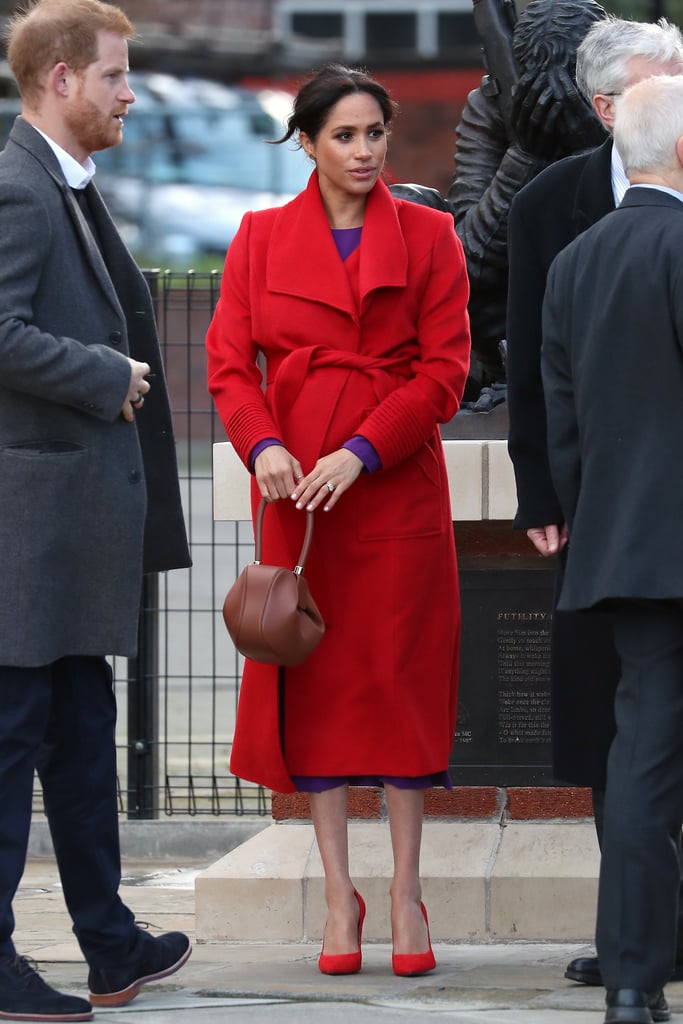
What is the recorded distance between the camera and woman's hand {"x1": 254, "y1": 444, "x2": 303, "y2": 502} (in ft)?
13.4

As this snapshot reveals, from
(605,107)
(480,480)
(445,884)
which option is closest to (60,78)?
(605,107)

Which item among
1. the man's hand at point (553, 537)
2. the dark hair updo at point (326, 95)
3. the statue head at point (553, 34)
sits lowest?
the man's hand at point (553, 537)

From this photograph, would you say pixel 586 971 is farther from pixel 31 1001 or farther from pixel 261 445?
pixel 261 445

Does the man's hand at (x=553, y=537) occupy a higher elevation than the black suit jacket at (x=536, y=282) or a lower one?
lower

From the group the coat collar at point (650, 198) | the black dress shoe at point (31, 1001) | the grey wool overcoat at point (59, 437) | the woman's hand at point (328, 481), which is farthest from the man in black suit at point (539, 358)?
the black dress shoe at point (31, 1001)

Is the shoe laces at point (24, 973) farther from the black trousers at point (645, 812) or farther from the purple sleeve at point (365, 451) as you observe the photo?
the purple sleeve at point (365, 451)

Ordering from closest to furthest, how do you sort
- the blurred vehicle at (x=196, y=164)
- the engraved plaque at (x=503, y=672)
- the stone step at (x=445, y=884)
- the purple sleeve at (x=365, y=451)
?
the purple sleeve at (x=365, y=451), the stone step at (x=445, y=884), the engraved plaque at (x=503, y=672), the blurred vehicle at (x=196, y=164)

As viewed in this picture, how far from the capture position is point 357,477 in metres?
4.14

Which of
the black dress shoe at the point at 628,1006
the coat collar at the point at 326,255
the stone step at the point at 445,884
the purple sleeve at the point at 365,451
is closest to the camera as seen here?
the black dress shoe at the point at 628,1006

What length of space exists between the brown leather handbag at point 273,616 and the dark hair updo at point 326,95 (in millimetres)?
973

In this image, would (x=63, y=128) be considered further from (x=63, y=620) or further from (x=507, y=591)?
(x=507, y=591)

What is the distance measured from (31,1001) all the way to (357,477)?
4.18 ft

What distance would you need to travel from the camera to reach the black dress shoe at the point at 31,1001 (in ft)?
12.1

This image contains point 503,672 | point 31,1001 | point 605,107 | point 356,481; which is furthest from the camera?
point 503,672
